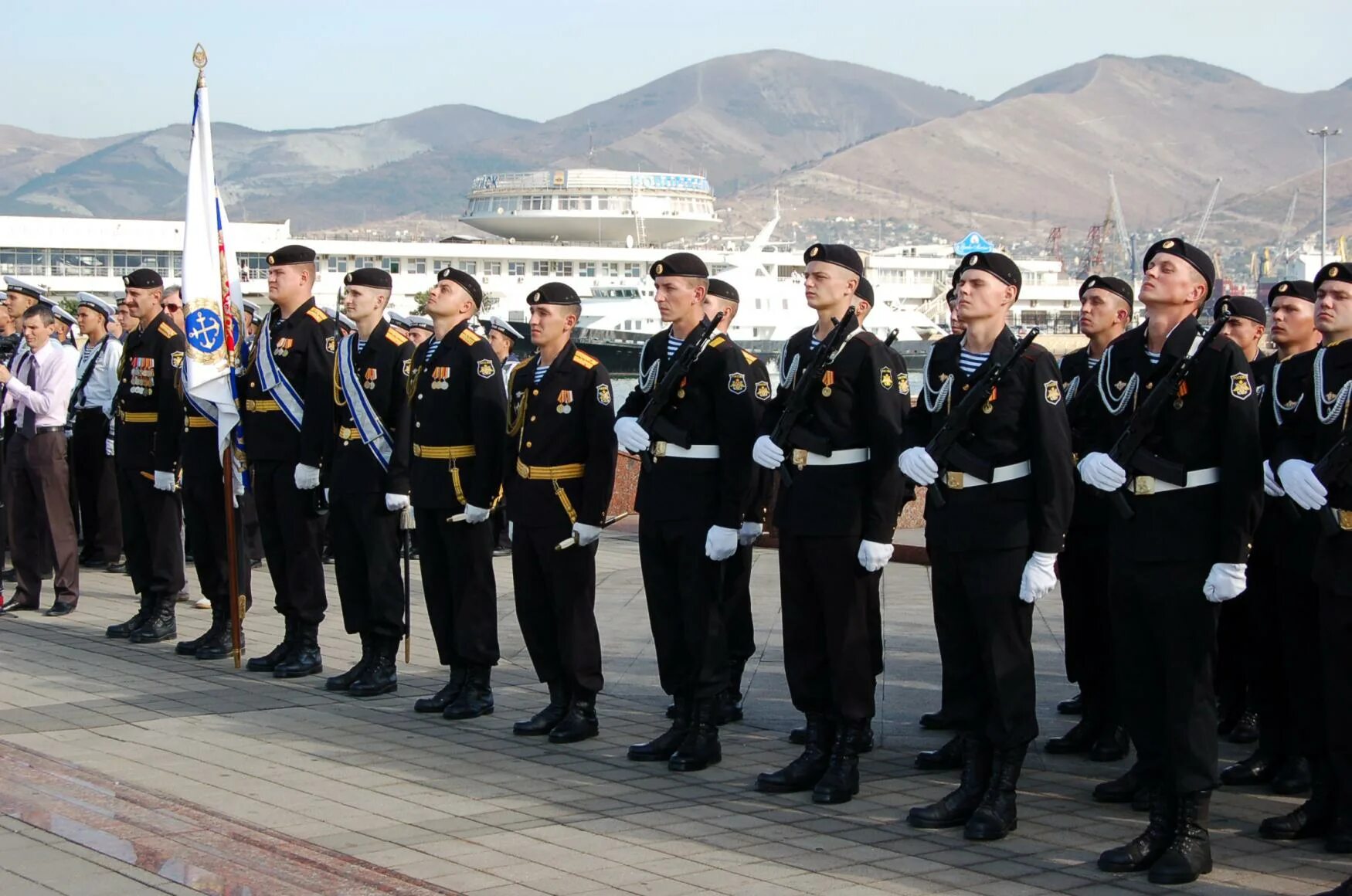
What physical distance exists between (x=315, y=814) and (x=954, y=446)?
108 inches

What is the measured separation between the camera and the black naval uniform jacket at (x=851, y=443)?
6.59 metres

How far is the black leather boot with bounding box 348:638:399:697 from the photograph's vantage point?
865cm

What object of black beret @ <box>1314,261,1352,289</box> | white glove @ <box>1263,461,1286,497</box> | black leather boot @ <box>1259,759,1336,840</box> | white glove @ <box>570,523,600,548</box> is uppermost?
black beret @ <box>1314,261,1352,289</box>

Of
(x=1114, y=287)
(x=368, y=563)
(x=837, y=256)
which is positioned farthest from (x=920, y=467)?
(x=368, y=563)

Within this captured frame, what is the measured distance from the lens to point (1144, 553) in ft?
19.0

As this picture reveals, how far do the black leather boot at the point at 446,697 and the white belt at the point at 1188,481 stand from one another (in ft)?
12.3

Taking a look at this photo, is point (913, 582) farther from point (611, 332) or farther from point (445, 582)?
point (611, 332)

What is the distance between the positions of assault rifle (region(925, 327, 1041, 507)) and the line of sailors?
1.2 inches

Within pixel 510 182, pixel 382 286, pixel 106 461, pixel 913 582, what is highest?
pixel 510 182

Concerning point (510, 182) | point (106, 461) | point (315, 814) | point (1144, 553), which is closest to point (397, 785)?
point (315, 814)

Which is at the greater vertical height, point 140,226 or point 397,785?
point 140,226

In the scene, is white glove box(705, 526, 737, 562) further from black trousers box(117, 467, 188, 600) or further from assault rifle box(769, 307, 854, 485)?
black trousers box(117, 467, 188, 600)

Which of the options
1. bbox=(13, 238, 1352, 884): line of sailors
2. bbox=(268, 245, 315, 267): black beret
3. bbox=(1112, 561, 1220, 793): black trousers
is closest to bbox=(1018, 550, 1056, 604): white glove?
bbox=(13, 238, 1352, 884): line of sailors

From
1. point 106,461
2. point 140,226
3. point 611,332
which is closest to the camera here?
point 106,461
